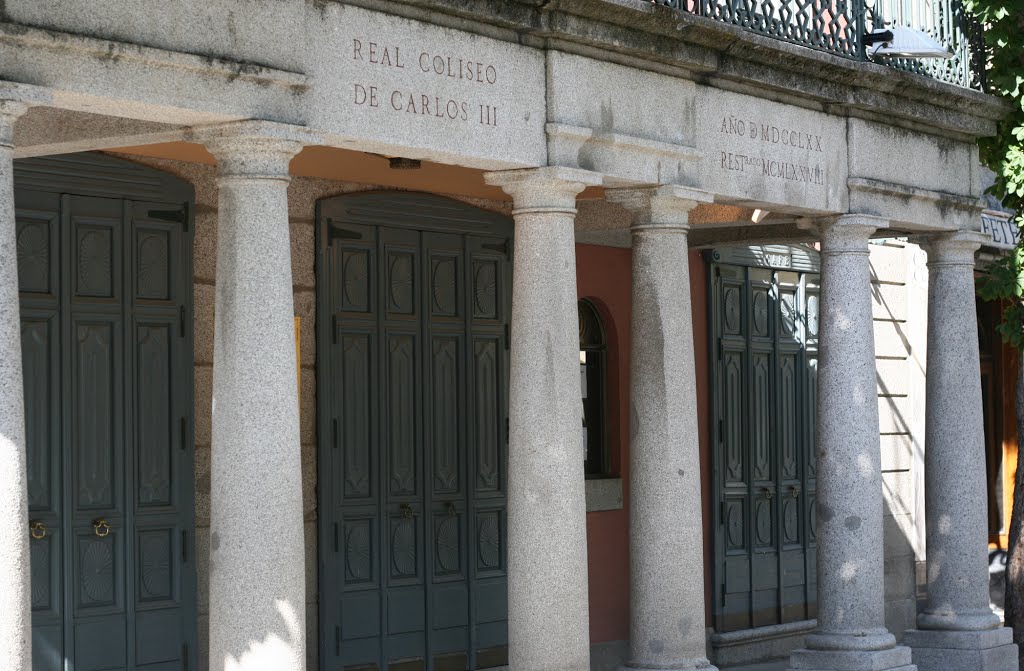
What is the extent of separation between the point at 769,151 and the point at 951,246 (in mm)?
2750

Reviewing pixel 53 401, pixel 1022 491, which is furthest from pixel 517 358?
pixel 1022 491

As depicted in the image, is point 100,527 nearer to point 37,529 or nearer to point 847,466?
point 37,529

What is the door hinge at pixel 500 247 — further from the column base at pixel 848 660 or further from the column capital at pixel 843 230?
the column base at pixel 848 660

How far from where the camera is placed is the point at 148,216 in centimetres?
1055

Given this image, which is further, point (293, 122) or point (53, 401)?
point (53, 401)

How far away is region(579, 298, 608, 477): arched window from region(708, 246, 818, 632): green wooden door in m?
1.20

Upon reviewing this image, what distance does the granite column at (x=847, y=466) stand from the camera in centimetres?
1235

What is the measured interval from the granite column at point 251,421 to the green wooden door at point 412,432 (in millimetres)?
3401

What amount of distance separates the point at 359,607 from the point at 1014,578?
18.6ft

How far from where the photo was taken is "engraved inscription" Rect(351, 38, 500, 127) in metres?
8.79

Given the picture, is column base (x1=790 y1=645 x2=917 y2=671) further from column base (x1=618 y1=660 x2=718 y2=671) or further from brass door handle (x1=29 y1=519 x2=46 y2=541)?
brass door handle (x1=29 y1=519 x2=46 y2=541)

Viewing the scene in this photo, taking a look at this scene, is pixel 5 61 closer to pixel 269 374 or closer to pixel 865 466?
pixel 269 374

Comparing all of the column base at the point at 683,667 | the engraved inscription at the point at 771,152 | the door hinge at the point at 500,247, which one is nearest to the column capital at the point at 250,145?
the engraved inscription at the point at 771,152

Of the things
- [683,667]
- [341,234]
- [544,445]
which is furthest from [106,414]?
[683,667]
